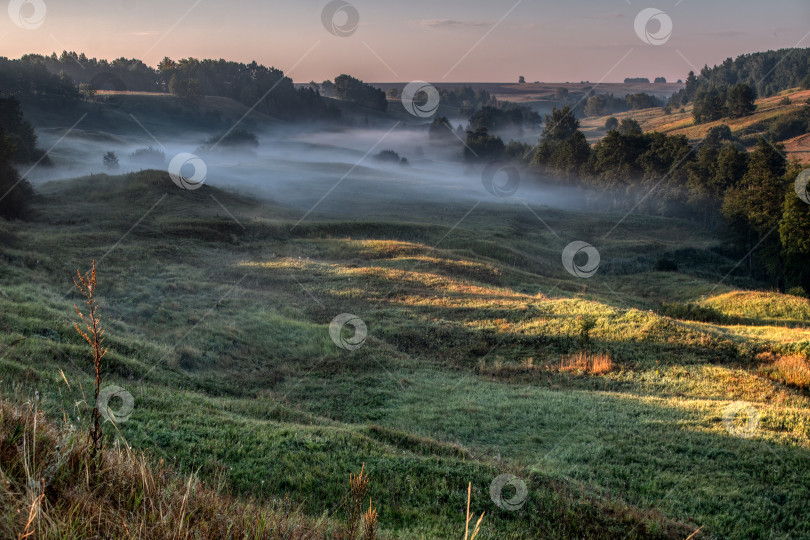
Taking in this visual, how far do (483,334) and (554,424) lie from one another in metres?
9.80

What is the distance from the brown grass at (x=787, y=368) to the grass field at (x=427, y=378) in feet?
0.22

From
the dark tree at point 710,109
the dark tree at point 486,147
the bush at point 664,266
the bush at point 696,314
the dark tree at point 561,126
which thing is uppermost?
the dark tree at point 710,109

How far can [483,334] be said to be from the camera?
22.4 metres

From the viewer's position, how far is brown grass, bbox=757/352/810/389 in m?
15.6

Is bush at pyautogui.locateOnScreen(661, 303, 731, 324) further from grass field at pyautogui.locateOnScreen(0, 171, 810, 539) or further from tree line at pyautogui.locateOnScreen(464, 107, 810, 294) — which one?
tree line at pyautogui.locateOnScreen(464, 107, 810, 294)

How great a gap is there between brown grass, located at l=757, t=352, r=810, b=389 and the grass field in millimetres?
67

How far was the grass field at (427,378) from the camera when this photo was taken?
7766 millimetres

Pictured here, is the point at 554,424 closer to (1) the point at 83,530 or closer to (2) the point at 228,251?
(1) the point at 83,530

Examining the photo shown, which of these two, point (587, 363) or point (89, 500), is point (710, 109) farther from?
point (89, 500)

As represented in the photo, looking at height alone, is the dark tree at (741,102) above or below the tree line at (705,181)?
above

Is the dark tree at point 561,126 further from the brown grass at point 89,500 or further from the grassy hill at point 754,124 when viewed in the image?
the brown grass at point 89,500

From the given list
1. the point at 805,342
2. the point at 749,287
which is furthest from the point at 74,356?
the point at 749,287

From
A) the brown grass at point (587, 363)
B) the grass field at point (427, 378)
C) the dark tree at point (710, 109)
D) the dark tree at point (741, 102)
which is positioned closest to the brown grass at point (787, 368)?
the grass field at point (427, 378)

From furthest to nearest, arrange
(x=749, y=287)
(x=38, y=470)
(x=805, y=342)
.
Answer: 1. (x=749, y=287)
2. (x=805, y=342)
3. (x=38, y=470)
